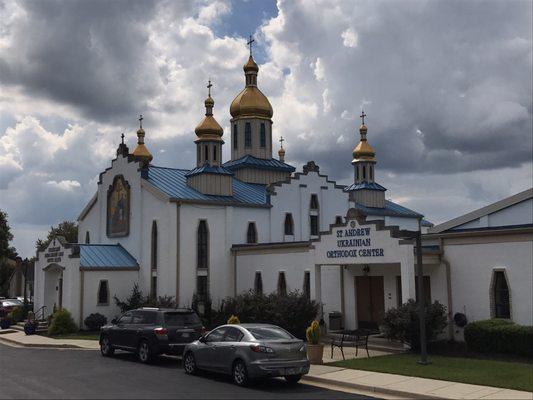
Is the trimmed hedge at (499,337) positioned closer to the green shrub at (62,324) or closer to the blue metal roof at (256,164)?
the green shrub at (62,324)

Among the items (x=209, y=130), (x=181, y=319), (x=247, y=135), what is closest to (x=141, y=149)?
(x=247, y=135)

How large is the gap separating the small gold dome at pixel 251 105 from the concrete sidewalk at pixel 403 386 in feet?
85.9

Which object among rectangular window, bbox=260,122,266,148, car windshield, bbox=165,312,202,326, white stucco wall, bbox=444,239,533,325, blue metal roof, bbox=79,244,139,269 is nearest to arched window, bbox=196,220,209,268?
blue metal roof, bbox=79,244,139,269

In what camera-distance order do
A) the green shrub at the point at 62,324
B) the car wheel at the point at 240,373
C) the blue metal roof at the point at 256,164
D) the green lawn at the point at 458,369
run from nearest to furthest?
the green lawn at the point at 458,369
the car wheel at the point at 240,373
the green shrub at the point at 62,324
the blue metal roof at the point at 256,164

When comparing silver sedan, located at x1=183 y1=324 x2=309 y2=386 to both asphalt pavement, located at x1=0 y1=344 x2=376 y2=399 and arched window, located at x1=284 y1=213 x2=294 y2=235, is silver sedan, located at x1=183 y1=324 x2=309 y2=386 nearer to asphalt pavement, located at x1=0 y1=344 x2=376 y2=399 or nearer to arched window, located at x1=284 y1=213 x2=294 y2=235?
asphalt pavement, located at x1=0 y1=344 x2=376 y2=399

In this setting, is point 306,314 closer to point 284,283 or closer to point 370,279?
point 370,279

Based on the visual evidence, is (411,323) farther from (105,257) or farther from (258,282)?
(105,257)

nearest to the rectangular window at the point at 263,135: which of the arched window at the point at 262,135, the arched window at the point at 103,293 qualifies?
the arched window at the point at 262,135

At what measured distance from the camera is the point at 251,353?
1461 cm

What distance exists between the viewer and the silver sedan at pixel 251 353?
14.5 metres

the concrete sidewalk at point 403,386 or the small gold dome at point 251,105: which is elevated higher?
the small gold dome at point 251,105

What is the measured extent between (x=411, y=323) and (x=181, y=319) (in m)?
7.35

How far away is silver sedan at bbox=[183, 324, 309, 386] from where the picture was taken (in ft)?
47.4

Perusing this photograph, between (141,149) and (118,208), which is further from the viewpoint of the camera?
(141,149)
